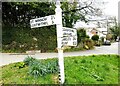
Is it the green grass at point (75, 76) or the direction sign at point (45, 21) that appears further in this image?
the green grass at point (75, 76)

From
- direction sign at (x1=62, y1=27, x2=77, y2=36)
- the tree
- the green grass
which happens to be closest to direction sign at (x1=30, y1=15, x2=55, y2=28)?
direction sign at (x1=62, y1=27, x2=77, y2=36)

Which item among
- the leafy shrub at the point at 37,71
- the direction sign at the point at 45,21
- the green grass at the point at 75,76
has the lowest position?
the green grass at the point at 75,76

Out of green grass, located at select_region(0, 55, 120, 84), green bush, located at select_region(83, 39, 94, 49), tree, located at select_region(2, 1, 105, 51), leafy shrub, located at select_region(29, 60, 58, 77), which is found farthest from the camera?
green bush, located at select_region(83, 39, 94, 49)

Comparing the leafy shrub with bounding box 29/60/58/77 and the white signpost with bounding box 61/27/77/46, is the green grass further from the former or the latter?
the white signpost with bounding box 61/27/77/46

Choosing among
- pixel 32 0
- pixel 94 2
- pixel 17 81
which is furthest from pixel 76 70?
pixel 94 2

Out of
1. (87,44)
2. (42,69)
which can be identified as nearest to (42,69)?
(42,69)

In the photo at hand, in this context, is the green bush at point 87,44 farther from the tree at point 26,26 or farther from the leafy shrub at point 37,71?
the leafy shrub at point 37,71

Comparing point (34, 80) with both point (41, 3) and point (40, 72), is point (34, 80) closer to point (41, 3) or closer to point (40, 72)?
point (40, 72)

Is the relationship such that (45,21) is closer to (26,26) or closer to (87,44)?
(26,26)

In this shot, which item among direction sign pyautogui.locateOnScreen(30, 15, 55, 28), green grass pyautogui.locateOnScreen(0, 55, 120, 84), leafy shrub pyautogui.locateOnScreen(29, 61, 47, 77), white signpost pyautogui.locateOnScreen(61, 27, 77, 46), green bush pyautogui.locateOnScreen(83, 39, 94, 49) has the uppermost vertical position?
direction sign pyautogui.locateOnScreen(30, 15, 55, 28)

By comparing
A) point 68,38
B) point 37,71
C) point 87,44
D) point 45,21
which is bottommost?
point 87,44

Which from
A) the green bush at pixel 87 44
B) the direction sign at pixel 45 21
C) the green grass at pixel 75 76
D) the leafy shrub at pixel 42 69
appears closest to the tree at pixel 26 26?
the green bush at pixel 87 44

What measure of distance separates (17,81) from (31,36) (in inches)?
319

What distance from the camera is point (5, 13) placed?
45.0 ft
